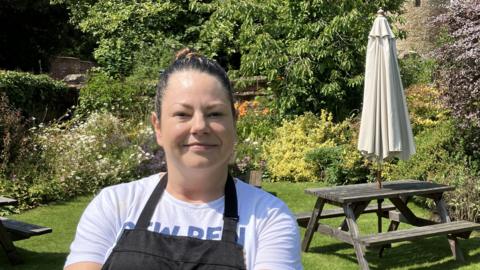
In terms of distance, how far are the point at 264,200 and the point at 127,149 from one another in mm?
8763

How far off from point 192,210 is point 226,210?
113mm

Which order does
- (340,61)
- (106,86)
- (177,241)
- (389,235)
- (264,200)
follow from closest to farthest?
(177,241) < (264,200) < (389,235) < (340,61) < (106,86)

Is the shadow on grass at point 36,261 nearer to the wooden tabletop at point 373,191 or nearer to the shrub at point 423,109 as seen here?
the wooden tabletop at point 373,191

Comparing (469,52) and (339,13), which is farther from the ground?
(339,13)

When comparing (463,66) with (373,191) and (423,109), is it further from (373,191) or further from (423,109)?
(373,191)

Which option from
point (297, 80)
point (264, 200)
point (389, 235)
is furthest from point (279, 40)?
point (264, 200)

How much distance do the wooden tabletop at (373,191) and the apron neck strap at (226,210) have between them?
3.83m

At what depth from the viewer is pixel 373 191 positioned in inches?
238

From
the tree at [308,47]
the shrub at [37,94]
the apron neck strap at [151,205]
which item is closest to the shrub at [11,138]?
the shrub at [37,94]

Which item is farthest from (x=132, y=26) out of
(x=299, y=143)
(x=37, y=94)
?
(x=299, y=143)

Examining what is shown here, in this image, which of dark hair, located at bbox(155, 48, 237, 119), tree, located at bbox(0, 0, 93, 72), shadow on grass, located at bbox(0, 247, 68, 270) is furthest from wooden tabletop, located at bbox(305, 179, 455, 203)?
tree, located at bbox(0, 0, 93, 72)

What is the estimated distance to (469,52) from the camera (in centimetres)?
828

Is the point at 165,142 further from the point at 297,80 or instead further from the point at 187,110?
the point at 297,80

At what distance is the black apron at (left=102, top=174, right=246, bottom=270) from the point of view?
1.71 meters
